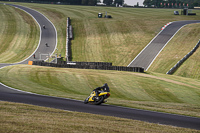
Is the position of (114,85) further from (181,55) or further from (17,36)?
(17,36)

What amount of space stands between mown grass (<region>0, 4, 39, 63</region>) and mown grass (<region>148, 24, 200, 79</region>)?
31.0 m

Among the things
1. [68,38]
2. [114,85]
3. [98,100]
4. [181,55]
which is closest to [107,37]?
[68,38]

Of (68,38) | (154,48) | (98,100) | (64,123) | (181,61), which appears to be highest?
(64,123)

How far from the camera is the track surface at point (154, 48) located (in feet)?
195

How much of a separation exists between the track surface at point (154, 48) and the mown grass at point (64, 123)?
4358cm

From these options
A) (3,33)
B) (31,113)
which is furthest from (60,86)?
(3,33)

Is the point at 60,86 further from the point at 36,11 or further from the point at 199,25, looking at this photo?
the point at 36,11

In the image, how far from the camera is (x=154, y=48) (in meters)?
67.4

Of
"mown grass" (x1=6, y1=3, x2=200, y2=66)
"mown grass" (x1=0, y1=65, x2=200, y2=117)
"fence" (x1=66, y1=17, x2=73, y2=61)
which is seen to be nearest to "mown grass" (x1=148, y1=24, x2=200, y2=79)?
"mown grass" (x1=6, y1=3, x2=200, y2=66)

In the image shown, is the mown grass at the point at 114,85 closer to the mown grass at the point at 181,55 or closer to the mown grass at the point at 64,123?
the mown grass at the point at 64,123

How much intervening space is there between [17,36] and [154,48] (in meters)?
37.5

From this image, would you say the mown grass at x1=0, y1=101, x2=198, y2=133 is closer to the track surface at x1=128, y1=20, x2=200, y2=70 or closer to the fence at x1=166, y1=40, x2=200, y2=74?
the fence at x1=166, y1=40, x2=200, y2=74

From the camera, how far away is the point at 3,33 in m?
78.2

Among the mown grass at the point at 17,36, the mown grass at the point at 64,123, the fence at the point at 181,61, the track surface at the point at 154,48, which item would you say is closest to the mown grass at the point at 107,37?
the track surface at the point at 154,48
